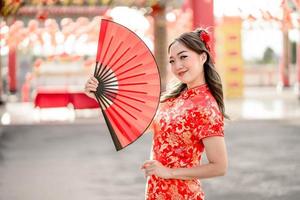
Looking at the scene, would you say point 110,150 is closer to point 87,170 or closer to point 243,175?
point 87,170

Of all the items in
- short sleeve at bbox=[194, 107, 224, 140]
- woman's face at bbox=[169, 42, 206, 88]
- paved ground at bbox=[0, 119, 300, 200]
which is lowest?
paved ground at bbox=[0, 119, 300, 200]

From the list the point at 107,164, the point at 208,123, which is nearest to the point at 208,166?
the point at 208,123

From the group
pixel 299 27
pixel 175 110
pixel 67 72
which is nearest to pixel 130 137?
pixel 175 110

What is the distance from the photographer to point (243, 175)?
5691 mm

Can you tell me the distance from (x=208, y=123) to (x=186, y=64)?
6.8 inches

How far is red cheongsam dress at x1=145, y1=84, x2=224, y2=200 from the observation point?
5.74 feet

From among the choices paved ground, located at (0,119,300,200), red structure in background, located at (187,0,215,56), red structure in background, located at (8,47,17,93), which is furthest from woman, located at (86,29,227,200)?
red structure in background, located at (8,47,17,93)

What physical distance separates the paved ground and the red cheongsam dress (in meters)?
2.96

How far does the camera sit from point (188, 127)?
1766 mm

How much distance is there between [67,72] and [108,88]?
18.8m

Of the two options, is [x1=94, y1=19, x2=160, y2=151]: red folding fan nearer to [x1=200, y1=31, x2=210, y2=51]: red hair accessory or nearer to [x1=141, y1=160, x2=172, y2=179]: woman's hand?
[x1=141, y1=160, x2=172, y2=179]: woman's hand

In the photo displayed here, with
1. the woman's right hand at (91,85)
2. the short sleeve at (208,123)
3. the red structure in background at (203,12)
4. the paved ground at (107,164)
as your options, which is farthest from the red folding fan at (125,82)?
the red structure in background at (203,12)

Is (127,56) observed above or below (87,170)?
above

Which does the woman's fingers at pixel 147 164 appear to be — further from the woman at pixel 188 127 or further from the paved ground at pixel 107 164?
the paved ground at pixel 107 164
